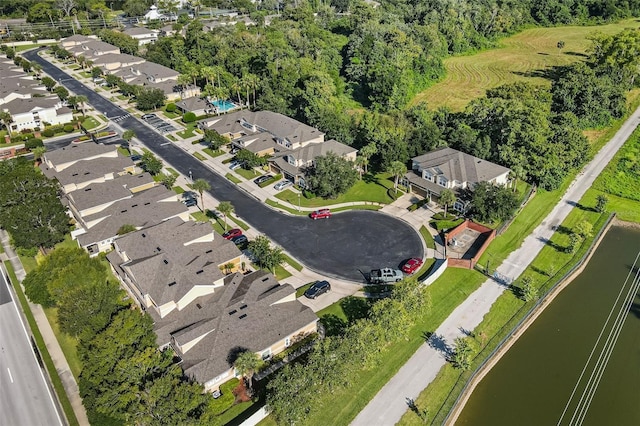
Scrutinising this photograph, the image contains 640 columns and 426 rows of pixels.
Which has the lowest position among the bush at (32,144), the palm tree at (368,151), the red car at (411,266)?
the bush at (32,144)

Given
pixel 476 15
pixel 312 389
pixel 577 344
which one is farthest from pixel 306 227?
pixel 476 15

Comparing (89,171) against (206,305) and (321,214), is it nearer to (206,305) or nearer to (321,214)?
(321,214)

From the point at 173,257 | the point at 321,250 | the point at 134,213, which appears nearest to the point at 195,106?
the point at 134,213

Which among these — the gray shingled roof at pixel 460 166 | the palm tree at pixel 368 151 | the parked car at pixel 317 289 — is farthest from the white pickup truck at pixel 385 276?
the palm tree at pixel 368 151

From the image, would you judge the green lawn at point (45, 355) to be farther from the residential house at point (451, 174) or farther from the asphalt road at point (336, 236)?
the residential house at point (451, 174)

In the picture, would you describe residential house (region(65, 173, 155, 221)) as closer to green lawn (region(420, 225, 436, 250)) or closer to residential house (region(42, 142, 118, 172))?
residential house (region(42, 142, 118, 172))

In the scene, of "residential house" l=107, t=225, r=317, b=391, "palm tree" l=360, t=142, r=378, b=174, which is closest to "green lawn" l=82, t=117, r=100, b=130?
"residential house" l=107, t=225, r=317, b=391

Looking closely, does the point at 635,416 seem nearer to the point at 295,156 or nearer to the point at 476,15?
the point at 295,156
